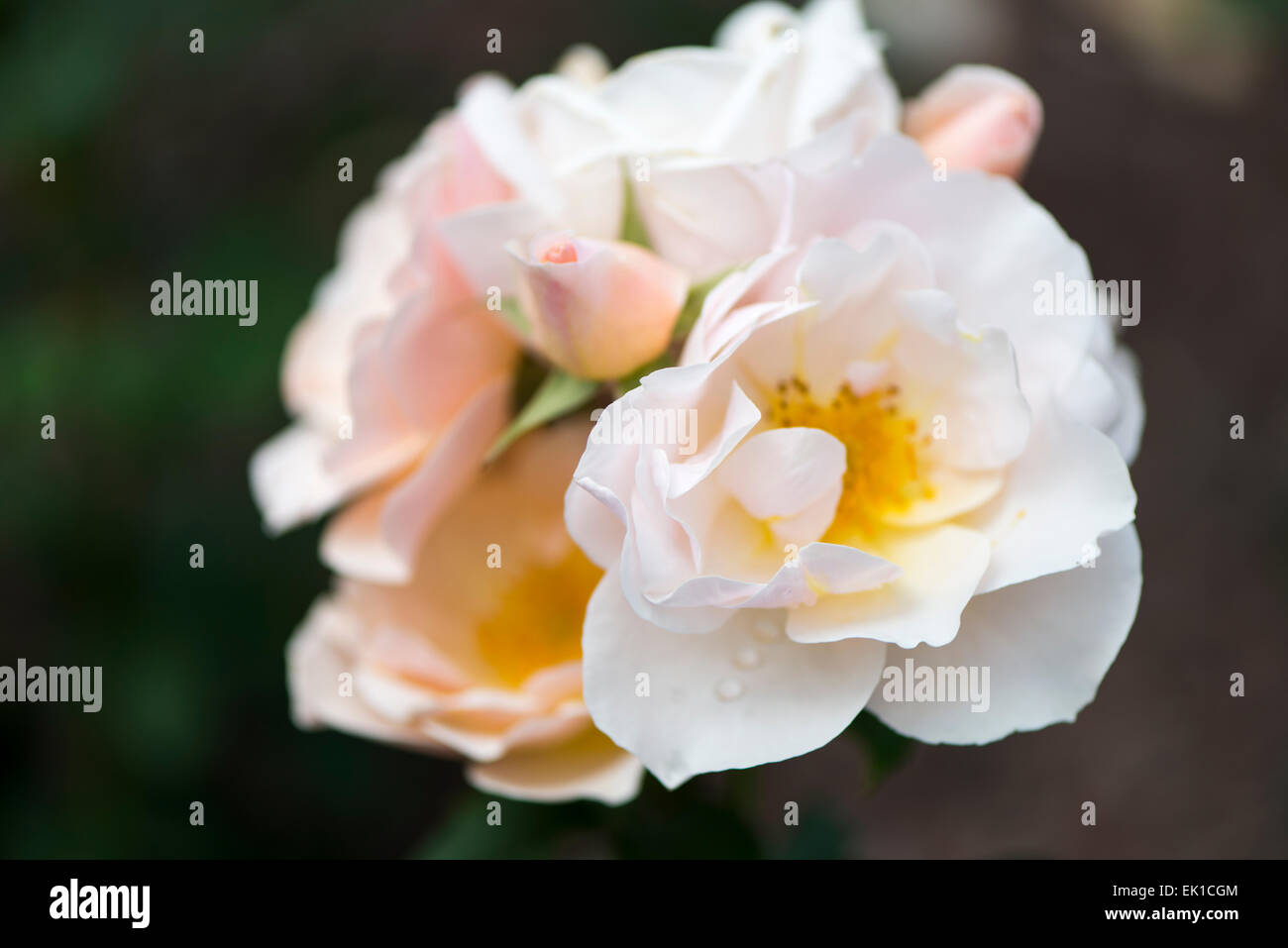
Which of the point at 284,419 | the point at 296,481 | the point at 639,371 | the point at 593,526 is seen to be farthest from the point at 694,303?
the point at 284,419

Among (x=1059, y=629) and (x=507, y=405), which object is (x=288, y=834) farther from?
(x=1059, y=629)

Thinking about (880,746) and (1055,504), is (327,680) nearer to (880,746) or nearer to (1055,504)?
(880,746)

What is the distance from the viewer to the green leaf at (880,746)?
2.76 ft

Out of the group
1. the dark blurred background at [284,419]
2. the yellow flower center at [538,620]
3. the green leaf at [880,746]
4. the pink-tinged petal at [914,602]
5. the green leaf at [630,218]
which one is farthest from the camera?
the dark blurred background at [284,419]

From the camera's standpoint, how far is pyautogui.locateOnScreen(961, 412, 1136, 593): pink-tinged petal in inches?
24.7

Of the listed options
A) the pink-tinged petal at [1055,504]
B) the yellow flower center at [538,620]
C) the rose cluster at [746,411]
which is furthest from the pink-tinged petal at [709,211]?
the yellow flower center at [538,620]

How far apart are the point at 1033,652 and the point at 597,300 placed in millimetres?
322

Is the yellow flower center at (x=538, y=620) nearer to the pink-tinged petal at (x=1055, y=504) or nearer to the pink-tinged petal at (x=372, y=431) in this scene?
the pink-tinged petal at (x=372, y=431)

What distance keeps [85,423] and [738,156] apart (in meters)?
1.17

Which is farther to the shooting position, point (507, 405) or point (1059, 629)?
point (507, 405)

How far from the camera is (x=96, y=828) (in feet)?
5.46

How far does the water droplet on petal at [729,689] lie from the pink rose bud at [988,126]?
385 millimetres
